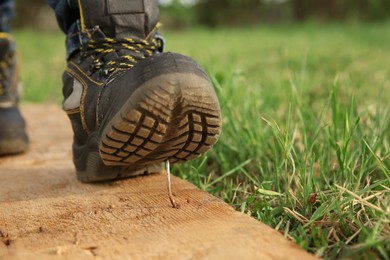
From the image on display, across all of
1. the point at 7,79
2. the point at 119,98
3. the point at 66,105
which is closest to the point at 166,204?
the point at 119,98

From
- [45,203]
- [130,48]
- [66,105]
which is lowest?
[45,203]

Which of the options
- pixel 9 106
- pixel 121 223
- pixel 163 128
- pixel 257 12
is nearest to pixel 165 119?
pixel 163 128

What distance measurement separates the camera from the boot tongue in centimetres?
135

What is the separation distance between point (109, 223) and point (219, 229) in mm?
230

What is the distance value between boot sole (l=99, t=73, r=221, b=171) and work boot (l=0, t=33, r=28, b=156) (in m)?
0.74

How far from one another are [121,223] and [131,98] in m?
0.26

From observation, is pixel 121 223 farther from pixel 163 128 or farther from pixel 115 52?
pixel 115 52

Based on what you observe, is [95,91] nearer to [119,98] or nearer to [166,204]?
[119,98]

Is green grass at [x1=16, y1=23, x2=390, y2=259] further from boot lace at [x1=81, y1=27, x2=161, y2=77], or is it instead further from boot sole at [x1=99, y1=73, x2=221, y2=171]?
boot lace at [x1=81, y1=27, x2=161, y2=77]

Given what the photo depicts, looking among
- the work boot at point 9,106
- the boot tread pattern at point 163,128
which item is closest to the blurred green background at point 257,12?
the work boot at point 9,106

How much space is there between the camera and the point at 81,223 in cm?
110

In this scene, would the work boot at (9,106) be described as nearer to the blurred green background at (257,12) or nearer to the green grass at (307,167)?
the green grass at (307,167)

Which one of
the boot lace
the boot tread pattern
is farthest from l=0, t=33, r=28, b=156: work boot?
the boot tread pattern

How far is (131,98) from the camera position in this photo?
3.34ft
